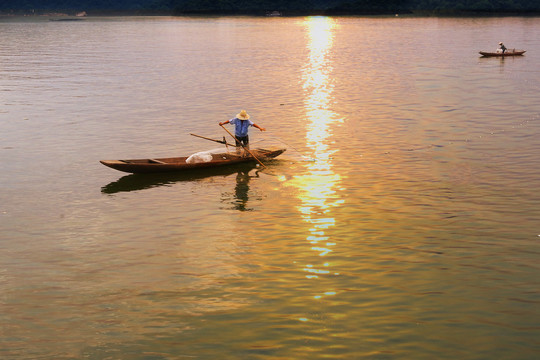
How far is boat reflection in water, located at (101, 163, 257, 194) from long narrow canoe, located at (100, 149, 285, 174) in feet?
0.59

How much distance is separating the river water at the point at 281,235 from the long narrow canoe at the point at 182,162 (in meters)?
0.33

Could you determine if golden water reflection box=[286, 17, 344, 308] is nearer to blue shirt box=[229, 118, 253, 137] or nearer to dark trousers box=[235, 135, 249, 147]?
dark trousers box=[235, 135, 249, 147]

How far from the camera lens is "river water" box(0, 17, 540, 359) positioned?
10164 mm

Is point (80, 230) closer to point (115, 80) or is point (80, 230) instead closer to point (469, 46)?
point (115, 80)

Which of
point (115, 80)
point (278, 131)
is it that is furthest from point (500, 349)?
point (115, 80)

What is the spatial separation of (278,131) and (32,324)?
17.0 metres

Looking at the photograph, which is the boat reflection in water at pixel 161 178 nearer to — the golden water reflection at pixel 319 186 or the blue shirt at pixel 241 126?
the blue shirt at pixel 241 126

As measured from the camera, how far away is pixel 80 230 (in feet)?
49.0

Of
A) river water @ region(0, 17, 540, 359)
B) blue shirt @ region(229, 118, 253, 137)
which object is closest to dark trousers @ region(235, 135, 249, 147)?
blue shirt @ region(229, 118, 253, 137)

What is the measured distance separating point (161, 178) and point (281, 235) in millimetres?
6031

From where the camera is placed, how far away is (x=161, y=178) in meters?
19.2

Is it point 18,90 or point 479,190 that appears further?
point 18,90

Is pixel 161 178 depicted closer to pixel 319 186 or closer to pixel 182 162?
pixel 182 162

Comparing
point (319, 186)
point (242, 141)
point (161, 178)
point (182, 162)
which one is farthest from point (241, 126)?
point (319, 186)
